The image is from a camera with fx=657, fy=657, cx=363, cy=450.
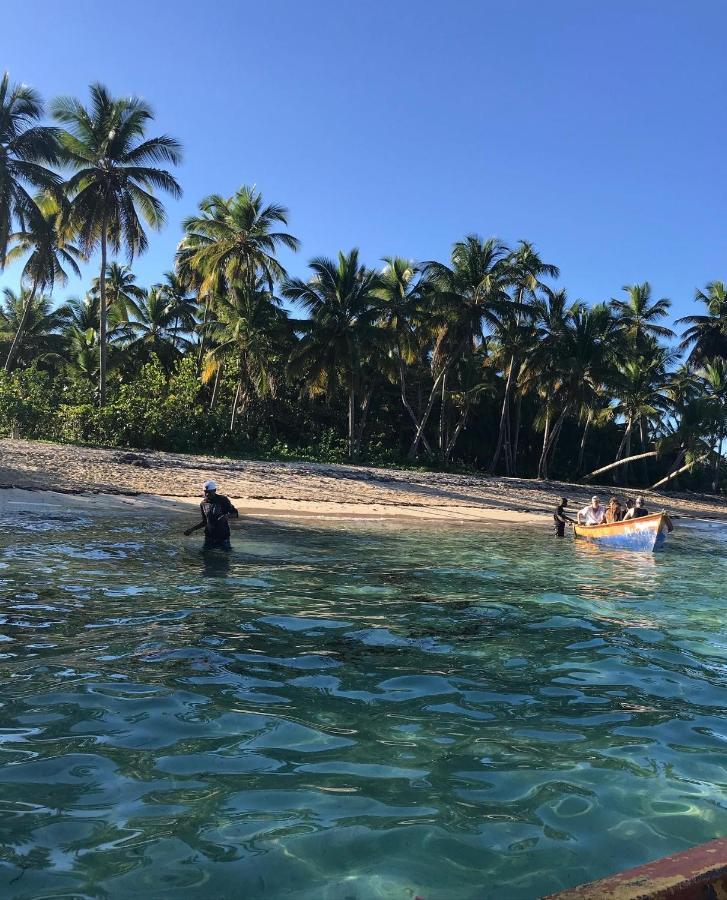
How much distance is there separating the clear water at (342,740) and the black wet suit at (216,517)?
215 cm

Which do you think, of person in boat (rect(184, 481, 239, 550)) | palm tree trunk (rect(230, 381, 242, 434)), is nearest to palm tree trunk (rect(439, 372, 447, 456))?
palm tree trunk (rect(230, 381, 242, 434))

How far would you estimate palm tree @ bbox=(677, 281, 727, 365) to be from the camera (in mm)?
51406

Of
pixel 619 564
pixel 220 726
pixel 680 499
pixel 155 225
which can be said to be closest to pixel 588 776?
pixel 220 726

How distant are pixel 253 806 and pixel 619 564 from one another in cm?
1185

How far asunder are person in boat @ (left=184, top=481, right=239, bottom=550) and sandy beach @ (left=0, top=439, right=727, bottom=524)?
24.9ft

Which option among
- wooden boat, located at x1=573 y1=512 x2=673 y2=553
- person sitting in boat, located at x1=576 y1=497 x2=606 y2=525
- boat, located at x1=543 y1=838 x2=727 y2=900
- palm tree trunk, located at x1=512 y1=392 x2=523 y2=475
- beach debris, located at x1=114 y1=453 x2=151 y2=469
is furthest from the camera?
palm tree trunk, located at x1=512 y1=392 x2=523 y2=475

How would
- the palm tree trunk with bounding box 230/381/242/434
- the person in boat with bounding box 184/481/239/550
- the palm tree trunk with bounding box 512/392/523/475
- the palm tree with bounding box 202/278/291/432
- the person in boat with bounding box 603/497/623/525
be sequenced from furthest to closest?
the palm tree trunk with bounding box 512/392/523/475 → the palm tree trunk with bounding box 230/381/242/434 → the palm tree with bounding box 202/278/291/432 → the person in boat with bounding box 603/497/623/525 → the person in boat with bounding box 184/481/239/550

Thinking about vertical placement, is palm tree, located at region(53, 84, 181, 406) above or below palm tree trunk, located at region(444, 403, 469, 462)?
above

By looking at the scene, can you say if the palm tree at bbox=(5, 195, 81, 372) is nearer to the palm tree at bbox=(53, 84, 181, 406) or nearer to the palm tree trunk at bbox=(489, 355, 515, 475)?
the palm tree at bbox=(53, 84, 181, 406)

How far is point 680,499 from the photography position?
1564 inches

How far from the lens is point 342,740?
4.14 meters

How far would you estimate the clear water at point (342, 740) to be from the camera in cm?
283

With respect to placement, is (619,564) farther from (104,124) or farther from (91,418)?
(104,124)

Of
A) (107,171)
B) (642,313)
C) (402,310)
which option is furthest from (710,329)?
(107,171)
